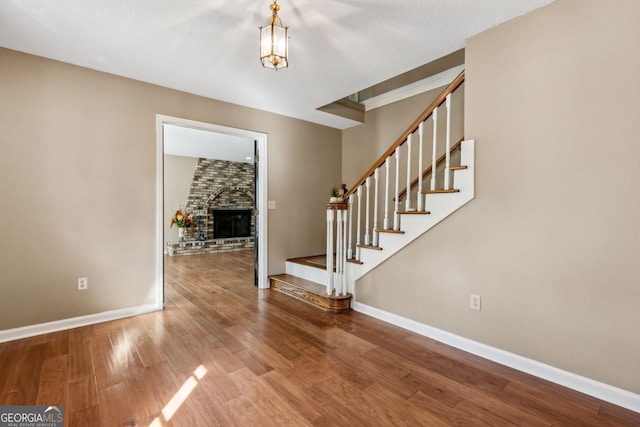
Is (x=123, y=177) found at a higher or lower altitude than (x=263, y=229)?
higher

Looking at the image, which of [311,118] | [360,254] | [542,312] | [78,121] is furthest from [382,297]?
[78,121]

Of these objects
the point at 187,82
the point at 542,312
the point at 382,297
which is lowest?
the point at 382,297

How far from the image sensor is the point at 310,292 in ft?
11.2

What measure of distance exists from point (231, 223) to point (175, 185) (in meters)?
1.75

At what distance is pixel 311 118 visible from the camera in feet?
14.4

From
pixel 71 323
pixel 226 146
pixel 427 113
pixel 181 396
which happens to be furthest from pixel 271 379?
pixel 226 146

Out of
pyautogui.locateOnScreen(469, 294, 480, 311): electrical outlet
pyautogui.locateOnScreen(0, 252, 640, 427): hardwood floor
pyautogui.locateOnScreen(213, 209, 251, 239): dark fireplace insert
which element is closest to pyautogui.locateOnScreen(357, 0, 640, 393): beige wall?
pyautogui.locateOnScreen(469, 294, 480, 311): electrical outlet

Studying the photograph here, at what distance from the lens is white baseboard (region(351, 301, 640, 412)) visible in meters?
1.69

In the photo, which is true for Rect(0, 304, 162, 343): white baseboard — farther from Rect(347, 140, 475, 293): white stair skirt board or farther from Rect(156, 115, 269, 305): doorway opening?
Rect(347, 140, 475, 293): white stair skirt board

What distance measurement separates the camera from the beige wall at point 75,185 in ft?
8.29

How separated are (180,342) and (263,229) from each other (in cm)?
183

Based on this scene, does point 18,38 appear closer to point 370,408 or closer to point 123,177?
point 123,177

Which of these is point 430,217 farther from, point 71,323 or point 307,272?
point 71,323

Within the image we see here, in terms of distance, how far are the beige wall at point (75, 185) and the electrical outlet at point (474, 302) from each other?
3.12 meters
